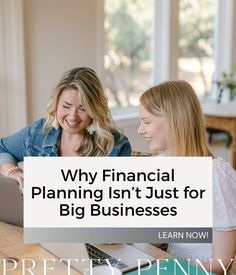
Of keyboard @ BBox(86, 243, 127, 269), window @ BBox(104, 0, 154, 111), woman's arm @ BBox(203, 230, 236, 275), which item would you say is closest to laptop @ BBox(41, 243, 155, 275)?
keyboard @ BBox(86, 243, 127, 269)

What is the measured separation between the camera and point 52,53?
3654 millimetres

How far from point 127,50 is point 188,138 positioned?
3.32 metres

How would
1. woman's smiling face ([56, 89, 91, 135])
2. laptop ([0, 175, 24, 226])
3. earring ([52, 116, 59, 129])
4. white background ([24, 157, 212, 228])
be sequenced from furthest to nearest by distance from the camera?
earring ([52, 116, 59, 129]), woman's smiling face ([56, 89, 91, 135]), laptop ([0, 175, 24, 226]), white background ([24, 157, 212, 228])

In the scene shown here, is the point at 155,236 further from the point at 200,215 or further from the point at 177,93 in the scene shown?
the point at 177,93

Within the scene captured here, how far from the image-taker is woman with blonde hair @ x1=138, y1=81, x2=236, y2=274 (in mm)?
Result: 1208

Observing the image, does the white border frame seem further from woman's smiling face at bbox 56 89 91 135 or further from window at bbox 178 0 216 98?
window at bbox 178 0 216 98

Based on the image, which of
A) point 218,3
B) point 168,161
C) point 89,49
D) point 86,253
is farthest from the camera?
point 218,3

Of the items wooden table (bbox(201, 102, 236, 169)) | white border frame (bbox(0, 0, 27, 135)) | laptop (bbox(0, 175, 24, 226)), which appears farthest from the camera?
wooden table (bbox(201, 102, 236, 169))

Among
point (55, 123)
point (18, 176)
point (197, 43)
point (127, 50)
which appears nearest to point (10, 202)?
point (18, 176)

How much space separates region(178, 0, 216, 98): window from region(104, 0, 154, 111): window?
1.21ft

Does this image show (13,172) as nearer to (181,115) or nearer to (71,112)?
(71,112)

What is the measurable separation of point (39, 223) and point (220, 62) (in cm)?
442

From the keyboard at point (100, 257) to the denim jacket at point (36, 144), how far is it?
0.67m

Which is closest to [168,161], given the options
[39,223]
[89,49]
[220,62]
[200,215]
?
[200,215]
